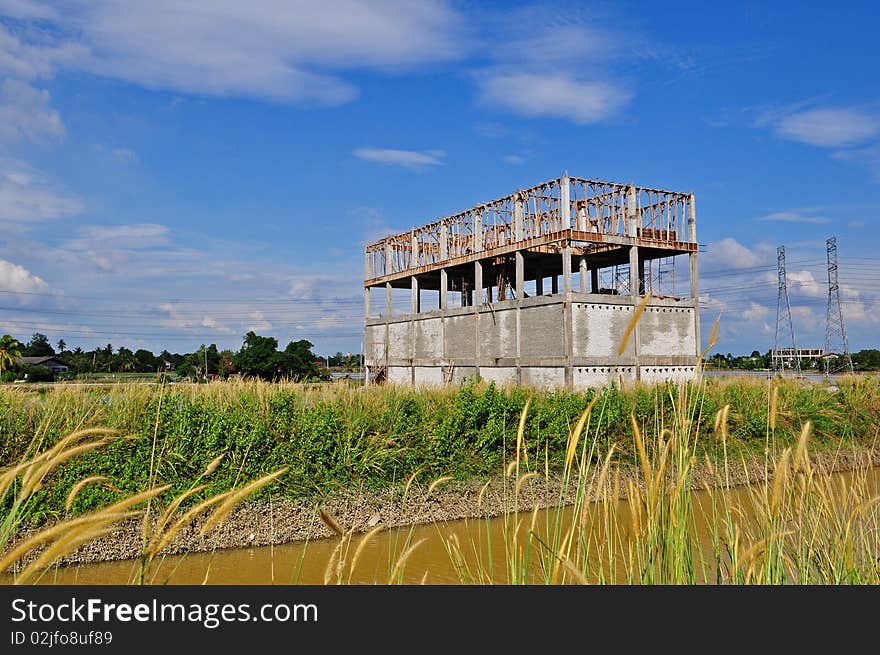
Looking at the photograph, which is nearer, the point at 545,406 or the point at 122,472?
the point at 122,472

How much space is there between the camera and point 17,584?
1748 millimetres

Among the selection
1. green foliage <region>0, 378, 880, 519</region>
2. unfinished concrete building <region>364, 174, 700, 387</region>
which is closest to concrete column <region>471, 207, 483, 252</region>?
unfinished concrete building <region>364, 174, 700, 387</region>

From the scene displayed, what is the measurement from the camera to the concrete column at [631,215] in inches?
793

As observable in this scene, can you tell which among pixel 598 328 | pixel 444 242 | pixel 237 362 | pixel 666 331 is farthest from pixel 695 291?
pixel 237 362

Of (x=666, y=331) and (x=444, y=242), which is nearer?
(x=666, y=331)

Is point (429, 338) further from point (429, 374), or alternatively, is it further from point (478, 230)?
point (478, 230)

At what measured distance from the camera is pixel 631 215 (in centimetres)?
2019

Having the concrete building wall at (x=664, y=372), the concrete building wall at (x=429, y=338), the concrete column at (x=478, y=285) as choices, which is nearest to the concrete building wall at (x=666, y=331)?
the concrete building wall at (x=664, y=372)

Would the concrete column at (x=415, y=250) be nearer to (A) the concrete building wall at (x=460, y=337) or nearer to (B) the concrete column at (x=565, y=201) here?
(A) the concrete building wall at (x=460, y=337)

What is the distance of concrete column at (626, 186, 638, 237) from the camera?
20.1 metres
